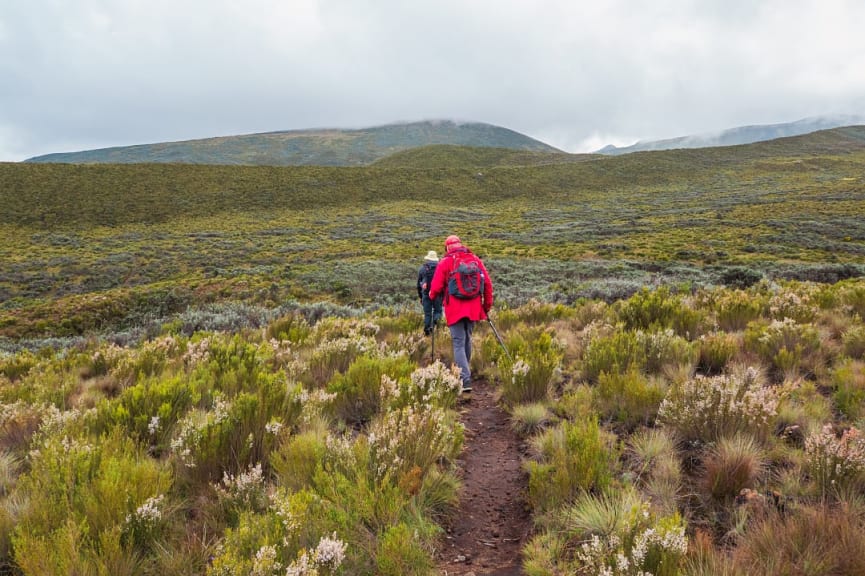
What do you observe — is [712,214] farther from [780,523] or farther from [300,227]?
[780,523]

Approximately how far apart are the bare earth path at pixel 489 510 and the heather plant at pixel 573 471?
21 centimetres

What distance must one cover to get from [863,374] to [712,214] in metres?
44.0

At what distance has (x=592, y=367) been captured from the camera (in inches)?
214

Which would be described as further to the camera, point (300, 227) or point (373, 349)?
point (300, 227)

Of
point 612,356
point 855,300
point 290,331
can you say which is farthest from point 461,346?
point 855,300

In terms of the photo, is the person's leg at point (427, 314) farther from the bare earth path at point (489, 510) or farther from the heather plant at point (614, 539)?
the heather plant at point (614, 539)

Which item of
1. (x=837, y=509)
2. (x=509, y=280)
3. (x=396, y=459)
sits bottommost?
(x=509, y=280)

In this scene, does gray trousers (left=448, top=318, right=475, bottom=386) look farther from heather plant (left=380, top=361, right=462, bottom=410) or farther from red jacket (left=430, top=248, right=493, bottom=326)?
heather plant (left=380, top=361, right=462, bottom=410)

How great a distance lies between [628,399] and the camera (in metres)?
4.21

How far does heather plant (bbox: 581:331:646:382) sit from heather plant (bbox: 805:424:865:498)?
2319 millimetres

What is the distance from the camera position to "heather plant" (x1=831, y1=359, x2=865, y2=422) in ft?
12.3

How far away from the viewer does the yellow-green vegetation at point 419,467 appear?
86.4 inches

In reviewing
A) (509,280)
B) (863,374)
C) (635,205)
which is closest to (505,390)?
(863,374)

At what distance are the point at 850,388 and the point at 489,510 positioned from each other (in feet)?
11.9
